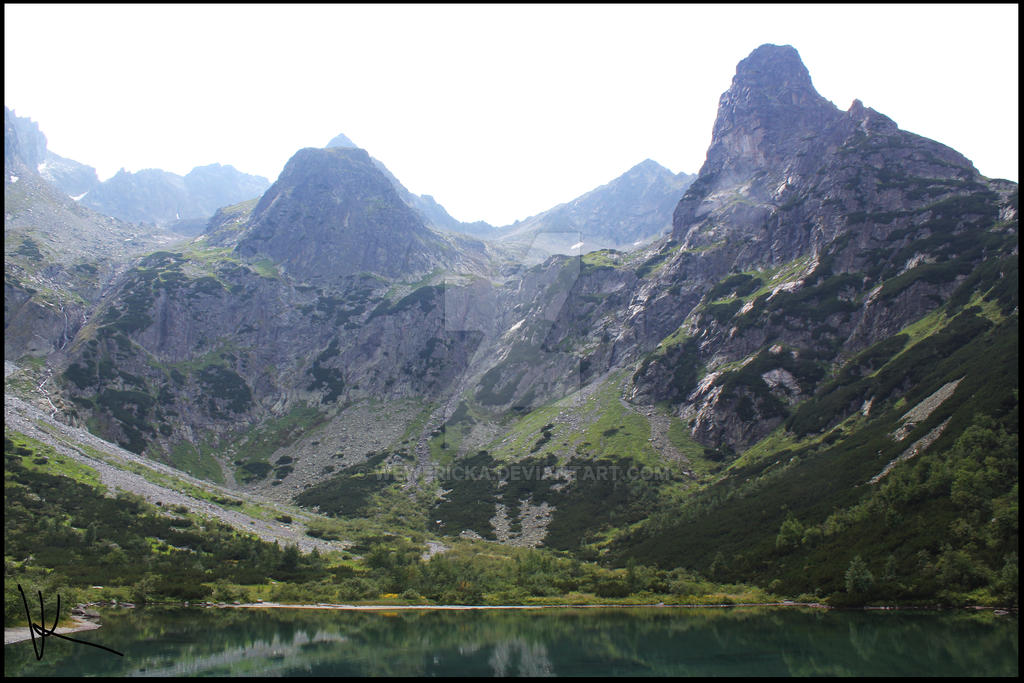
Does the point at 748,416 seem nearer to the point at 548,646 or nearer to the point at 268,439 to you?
the point at 548,646

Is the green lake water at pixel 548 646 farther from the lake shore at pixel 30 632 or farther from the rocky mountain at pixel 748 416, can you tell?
the rocky mountain at pixel 748 416

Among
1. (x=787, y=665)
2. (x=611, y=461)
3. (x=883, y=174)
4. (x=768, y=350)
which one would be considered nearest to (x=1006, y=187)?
(x=883, y=174)

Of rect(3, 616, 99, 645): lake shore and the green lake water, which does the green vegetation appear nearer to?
the green lake water

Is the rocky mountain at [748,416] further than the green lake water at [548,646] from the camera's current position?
Yes

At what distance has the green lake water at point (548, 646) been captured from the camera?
3369 cm

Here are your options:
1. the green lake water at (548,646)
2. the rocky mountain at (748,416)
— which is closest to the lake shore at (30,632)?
the green lake water at (548,646)

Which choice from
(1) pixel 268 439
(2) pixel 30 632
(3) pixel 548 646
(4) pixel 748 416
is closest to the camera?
(3) pixel 548 646

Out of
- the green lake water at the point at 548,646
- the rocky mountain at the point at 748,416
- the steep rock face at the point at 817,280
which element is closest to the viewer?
the green lake water at the point at 548,646

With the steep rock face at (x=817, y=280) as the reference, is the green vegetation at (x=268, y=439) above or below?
below

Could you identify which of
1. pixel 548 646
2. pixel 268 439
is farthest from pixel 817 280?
pixel 268 439

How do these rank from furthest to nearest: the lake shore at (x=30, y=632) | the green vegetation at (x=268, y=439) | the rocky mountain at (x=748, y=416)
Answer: the green vegetation at (x=268, y=439)
the rocky mountain at (x=748, y=416)
the lake shore at (x=30, y=632)

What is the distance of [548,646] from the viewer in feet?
139

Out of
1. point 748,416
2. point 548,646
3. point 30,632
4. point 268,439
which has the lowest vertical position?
point 548,646

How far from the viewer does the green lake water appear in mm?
33688
